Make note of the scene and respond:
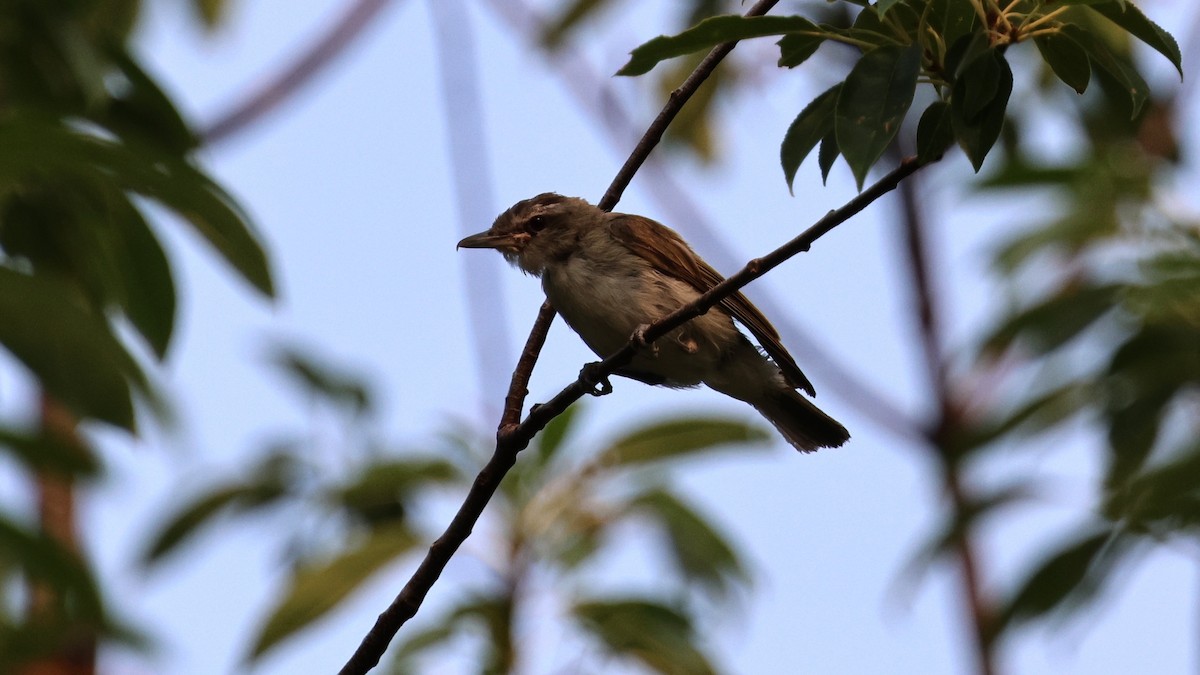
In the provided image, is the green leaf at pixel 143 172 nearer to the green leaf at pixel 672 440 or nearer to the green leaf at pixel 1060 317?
the green leaf at pixel 672 440

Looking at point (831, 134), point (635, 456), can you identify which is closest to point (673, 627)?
point (635, 456)

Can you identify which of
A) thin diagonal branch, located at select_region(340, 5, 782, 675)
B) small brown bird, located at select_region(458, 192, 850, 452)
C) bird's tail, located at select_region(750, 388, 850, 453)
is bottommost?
thin diagonal branch, located at select_region(340, 5, 782, 675)

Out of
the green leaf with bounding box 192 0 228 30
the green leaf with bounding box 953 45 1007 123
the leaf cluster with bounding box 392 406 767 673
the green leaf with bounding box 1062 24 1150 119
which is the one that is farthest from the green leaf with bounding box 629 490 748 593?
the green leaf with bounding box 192 0 228 30

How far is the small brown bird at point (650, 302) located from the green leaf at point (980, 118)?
188 cm

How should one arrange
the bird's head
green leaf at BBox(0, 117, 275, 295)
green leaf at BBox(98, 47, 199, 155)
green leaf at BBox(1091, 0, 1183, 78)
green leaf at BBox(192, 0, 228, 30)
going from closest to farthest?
green leaf at BBox(1091, 0, 1183, 78) < green leaf at BBox(0, 117, 275, 295) < green leaf at BBox(98, 47, 199, 155) < the bird's head < green leaf at BBox(192, 0, 228, 30)

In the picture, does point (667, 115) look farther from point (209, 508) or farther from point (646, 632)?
point (209, 508)

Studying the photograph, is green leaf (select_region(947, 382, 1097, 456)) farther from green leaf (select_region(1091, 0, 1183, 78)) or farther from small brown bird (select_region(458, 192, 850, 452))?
green leaf (select_region(1091, 0, 1183, 78))

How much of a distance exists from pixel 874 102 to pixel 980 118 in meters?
0.19

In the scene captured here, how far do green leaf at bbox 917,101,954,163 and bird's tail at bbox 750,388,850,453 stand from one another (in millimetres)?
2195

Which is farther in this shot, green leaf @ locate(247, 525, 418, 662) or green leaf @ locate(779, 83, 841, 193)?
green leaf @ locate(247, 525, 418, 662)

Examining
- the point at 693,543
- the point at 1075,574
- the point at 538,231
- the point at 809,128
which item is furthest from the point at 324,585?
the point at 809,128

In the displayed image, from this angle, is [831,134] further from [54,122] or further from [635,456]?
[635,456]

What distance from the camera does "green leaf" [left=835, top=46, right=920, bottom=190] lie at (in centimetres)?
229

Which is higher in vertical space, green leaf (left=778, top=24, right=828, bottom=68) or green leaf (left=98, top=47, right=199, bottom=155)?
green leaf (left=98, top=47, right=199, bottom=155)
